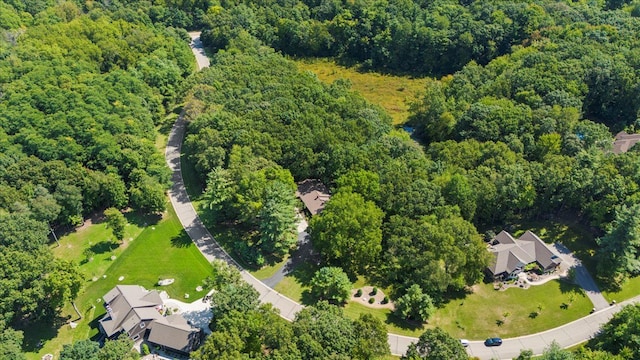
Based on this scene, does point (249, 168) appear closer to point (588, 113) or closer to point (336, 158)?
point (336, 158)

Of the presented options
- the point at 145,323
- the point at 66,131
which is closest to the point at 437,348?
the point at 145,323

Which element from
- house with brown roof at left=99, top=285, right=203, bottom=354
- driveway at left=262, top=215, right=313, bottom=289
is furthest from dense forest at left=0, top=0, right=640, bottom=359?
house with brown roof at left=99, top=285, right=203, bottom=354

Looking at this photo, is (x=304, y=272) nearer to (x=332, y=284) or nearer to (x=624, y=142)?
(x=332, y=284)

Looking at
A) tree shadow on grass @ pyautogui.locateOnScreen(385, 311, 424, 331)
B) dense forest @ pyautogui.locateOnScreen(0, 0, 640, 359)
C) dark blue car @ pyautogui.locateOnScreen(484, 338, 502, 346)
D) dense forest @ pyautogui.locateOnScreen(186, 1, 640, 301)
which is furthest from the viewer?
dense forest @ pyautogui.locateOnScreen(186, 1, 640, 301)

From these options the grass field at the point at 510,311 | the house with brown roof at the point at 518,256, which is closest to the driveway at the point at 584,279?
the grass field at the point at 510,311

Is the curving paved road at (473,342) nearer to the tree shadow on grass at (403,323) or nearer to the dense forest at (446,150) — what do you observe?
the tree shadow on grass at (403,323)

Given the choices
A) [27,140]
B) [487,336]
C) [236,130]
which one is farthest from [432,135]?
[27,140]

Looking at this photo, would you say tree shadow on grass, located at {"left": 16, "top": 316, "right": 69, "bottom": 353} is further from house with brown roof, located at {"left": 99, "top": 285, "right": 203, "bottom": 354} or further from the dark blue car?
the dark blue car

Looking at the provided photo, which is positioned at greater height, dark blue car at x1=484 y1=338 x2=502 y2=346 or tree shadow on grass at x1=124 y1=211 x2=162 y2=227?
dark blue car at x1=484 y1=338 x2=502 y2=346
